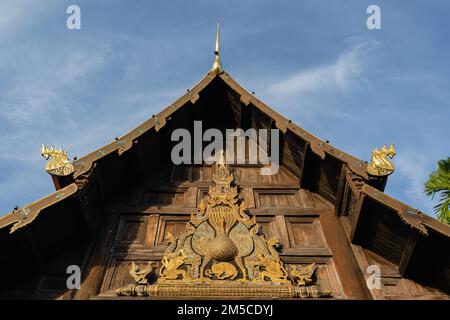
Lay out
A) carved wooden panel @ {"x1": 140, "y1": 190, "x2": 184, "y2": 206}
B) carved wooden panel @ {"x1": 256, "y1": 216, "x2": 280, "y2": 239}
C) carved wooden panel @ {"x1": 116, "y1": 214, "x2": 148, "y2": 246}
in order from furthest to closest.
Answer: carved wooden panel @ {"x1": 140, "y1": 190, "x2": 184, "y2": 206} < carved wooden panel @ {"x1": 256, "y1": 216, "x2": 280, "y2": 239} < carved wooden panel @ {"x1": 116, "y1": 214, "x2": 148, "y2": 246}

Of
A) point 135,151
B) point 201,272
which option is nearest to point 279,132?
point 135,151

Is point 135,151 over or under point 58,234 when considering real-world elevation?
→ over

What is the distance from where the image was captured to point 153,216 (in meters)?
8.13

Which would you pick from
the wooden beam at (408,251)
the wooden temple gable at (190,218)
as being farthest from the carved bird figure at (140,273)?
the wooden beam at (408,251)

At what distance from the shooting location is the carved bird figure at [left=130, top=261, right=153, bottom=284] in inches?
261

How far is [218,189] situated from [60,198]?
10.1ft

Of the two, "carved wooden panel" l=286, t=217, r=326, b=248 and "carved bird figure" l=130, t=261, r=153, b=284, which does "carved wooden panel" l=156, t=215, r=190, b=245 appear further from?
"carved wooden panel" l=286, t=217, r=326, b=248
